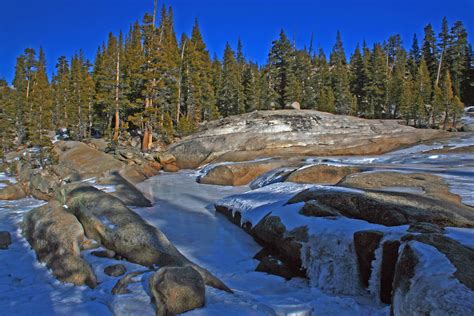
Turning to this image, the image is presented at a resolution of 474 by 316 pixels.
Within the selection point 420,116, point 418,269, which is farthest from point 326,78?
point 418,269

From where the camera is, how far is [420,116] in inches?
1644

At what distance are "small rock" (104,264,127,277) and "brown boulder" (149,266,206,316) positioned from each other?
1.22 m

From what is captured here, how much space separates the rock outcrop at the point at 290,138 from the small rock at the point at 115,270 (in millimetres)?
17465

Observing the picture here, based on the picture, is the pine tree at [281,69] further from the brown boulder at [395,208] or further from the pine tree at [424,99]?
the brown boulder at [395,208]

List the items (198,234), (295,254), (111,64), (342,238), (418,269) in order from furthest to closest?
(111,64) < (198,234) < (295,254) < (342,238) < (418,269)

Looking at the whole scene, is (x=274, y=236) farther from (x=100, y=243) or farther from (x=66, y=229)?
(x=66, y=229)

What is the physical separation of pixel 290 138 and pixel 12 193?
58.0 ft

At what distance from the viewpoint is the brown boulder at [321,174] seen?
12703 millimetres

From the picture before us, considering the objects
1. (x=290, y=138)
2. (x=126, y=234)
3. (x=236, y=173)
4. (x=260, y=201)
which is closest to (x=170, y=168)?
(x=236, y=173)

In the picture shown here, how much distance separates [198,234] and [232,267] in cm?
237

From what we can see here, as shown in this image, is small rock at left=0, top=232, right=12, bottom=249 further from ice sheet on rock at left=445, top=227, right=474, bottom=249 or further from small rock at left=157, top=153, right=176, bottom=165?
small rock at left=157, top=153, right=176, bottom=165

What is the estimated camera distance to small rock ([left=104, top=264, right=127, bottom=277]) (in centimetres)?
577

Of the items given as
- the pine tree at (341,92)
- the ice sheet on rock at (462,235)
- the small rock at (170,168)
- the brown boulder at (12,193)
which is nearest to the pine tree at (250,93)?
the pine tree at (341,92)

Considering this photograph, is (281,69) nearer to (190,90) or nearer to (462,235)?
(190,90)
